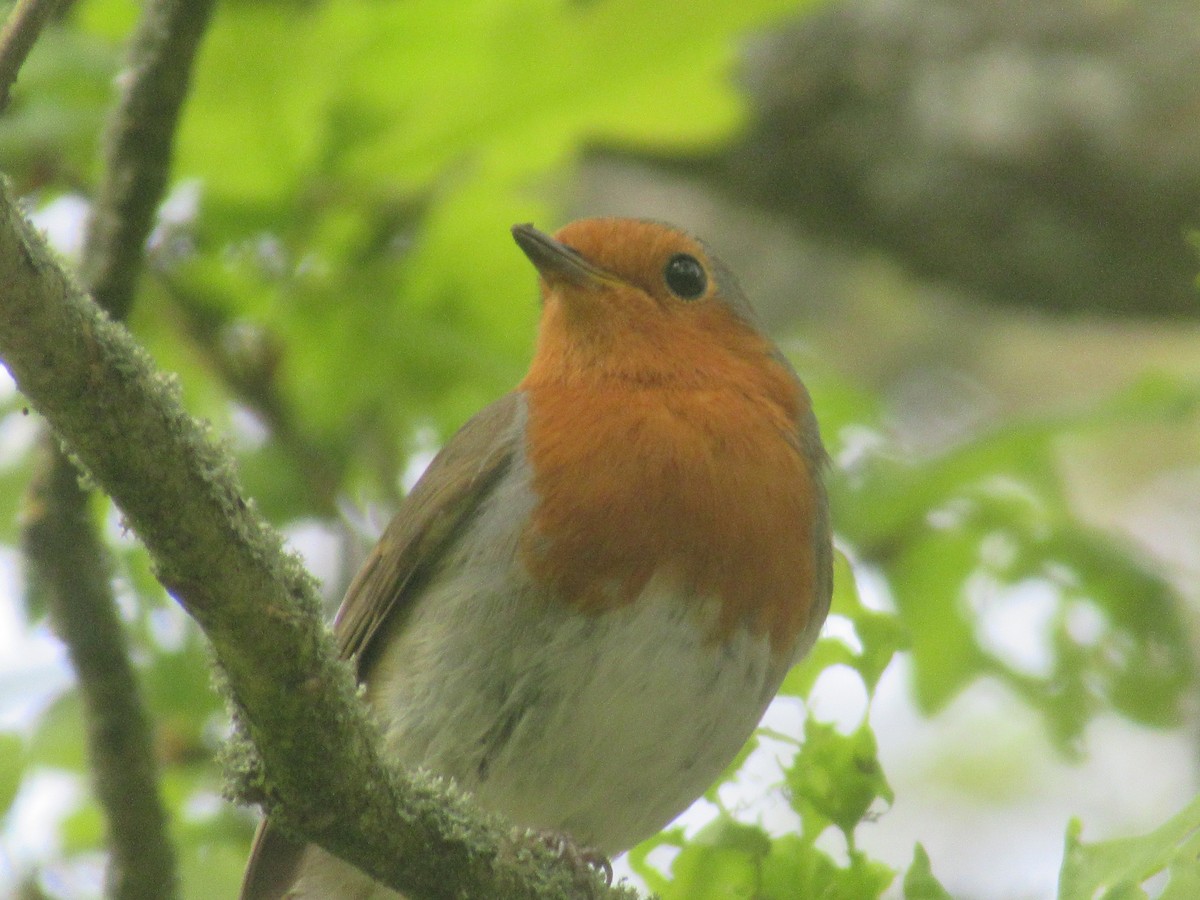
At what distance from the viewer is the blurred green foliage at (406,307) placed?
418 cm

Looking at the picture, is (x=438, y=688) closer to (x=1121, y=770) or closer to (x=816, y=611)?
(x=816, y=611)

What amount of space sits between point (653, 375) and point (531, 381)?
363mm

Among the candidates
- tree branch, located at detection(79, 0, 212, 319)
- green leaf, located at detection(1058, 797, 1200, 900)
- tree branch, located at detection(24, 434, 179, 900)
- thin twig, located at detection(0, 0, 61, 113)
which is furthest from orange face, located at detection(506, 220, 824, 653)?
thin twig, located at detection(0, 0, 61, 113)

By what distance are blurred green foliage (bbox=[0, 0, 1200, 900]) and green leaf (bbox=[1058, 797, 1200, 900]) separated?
1.24 metres

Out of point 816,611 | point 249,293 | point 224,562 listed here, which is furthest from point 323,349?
point 224,562

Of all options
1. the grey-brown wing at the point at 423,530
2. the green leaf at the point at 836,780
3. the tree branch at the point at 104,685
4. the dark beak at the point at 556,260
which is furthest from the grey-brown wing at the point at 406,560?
the green leaf at the point at 836,780

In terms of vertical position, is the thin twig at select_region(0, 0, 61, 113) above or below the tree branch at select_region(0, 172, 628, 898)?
above

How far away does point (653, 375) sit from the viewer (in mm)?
4316

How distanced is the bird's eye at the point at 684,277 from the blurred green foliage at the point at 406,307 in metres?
0.36

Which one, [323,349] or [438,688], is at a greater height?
[323,349]

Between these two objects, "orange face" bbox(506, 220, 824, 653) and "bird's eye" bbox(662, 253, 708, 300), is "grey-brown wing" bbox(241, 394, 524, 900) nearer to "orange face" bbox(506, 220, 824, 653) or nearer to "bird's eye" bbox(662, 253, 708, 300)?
"orange face" bbox(506, 220, 824, 653)

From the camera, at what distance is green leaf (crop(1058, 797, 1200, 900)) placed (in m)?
2.20

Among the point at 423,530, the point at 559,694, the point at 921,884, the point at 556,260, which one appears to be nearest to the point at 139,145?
the point at 423,530

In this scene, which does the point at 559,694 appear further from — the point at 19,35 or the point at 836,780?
the point at 19,35
